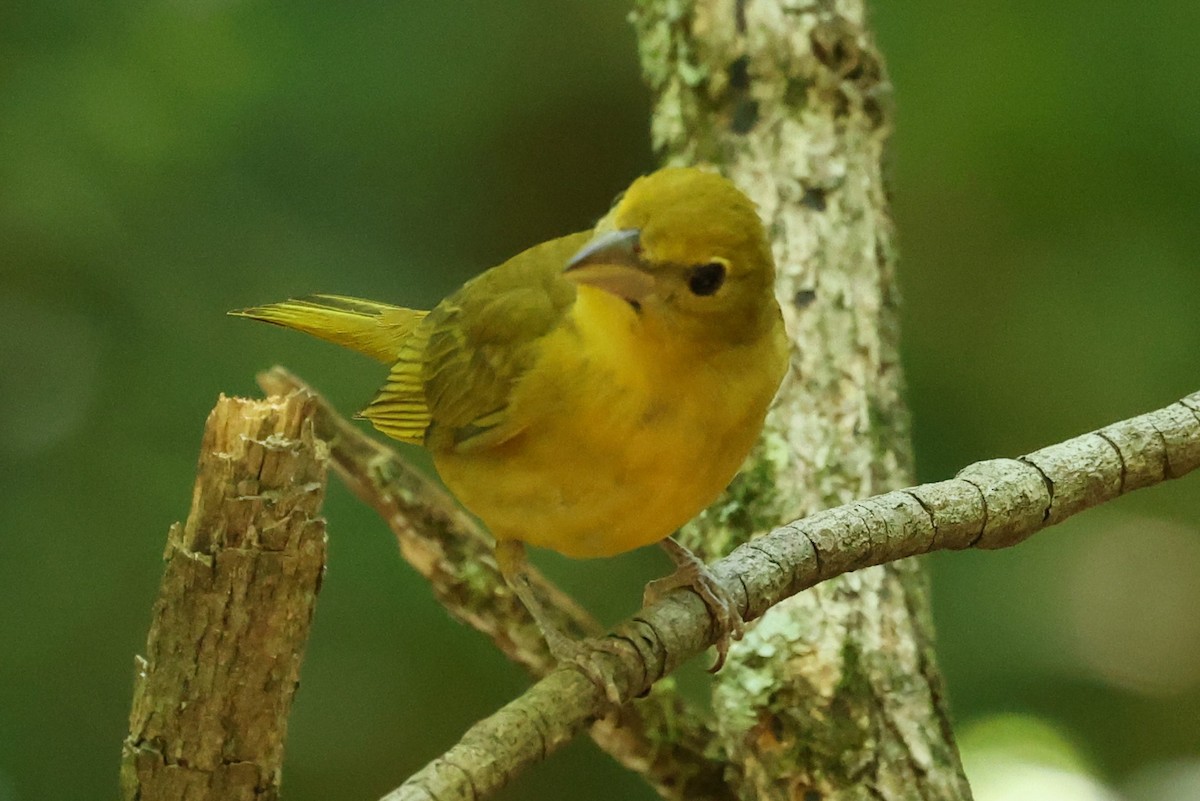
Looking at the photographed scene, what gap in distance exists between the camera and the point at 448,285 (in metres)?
4.48

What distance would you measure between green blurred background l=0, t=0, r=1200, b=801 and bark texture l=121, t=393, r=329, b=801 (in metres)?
2.16

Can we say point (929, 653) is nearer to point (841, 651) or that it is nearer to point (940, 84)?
point (841, 651)

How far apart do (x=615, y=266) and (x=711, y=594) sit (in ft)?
2.52

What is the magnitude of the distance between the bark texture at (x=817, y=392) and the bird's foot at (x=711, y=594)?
0.73 ft

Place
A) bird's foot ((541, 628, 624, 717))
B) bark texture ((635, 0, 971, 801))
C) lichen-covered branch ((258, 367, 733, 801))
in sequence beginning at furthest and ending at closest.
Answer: lichen-covered branch ((258, 367, 733, 801))
bark texture ((635, 0, 971, 801))
bird's foot ((541, 628, 624, 717))

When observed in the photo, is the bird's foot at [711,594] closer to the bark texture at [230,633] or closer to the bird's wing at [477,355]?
the bird's wing at [477,355]

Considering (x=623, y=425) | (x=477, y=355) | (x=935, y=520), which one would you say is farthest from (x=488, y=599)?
(x=935, y=520)

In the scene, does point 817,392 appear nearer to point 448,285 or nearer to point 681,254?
point 681,254

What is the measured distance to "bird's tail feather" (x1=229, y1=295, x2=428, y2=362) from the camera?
3182mm

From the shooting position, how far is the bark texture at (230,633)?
1.74 meters

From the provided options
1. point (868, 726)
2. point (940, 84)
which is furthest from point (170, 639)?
point (940, 84)

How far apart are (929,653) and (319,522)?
168 centimetres

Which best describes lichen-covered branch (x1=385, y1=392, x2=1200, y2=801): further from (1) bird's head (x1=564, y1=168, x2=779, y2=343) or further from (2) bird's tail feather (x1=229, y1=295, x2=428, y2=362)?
(2) bird's tail feather (x1=229, y1=295, x2=428, y2=362)

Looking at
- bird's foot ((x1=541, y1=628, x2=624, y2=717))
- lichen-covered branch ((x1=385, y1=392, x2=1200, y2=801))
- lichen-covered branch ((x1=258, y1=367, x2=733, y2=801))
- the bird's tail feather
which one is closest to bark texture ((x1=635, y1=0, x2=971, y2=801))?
lichen-covered branch ((x1=258, y1=367, x2=733, y2=801))
